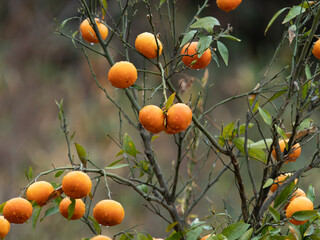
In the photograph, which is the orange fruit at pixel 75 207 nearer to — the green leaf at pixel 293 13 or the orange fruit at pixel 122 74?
the orange fruit at pixel 122 74

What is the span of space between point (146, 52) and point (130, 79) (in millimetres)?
56

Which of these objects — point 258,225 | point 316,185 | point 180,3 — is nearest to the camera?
point 258,225

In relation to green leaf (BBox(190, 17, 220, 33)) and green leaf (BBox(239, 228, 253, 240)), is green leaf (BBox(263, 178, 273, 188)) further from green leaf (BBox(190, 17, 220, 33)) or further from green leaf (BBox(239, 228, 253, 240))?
green leaf (BBox(190, 17, 220, 33))

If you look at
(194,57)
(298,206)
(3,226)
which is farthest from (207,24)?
(3,226)

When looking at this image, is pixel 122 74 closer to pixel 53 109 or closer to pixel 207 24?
pixel 207 24

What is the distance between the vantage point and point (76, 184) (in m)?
0.67

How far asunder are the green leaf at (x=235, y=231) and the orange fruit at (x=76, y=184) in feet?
0.66

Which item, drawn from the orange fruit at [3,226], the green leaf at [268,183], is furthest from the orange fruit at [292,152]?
the orange fruit at [3,226]

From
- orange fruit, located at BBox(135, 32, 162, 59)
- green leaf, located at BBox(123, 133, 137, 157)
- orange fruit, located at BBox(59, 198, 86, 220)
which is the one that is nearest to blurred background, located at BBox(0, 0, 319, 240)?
green leaf, located at BBox(123, 133, 137, 157)

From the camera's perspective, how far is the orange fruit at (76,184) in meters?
0.67

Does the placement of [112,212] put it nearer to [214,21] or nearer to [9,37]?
[214,21]

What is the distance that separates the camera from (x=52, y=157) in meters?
2.59

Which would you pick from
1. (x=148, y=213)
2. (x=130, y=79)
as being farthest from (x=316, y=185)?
(x=130, y=79)

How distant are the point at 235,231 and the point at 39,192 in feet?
0.94
